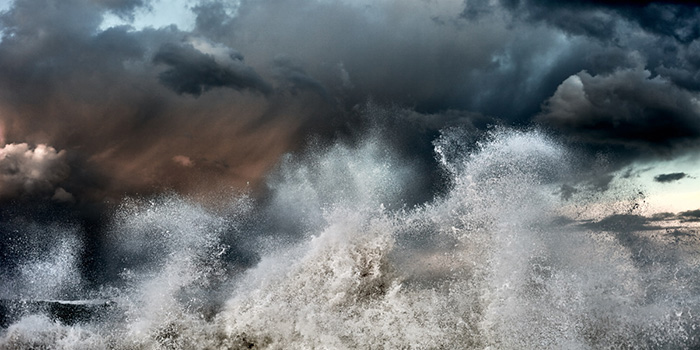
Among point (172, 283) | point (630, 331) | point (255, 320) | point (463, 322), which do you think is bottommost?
point (630, 331)

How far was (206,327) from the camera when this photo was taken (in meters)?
29.7

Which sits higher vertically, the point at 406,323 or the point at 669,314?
the point at 406,323

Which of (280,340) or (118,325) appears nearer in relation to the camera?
(280,340)

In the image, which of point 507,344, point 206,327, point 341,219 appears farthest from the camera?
point 341,219

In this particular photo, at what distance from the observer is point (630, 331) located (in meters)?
30.0

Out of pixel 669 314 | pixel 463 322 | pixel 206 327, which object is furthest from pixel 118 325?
pixel 669 314

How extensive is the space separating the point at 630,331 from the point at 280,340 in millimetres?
21052

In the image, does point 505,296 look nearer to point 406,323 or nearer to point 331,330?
point 406,323

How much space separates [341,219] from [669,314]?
70.0 ft

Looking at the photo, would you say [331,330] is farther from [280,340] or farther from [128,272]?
[128,272]

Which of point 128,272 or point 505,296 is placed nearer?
point 505,296

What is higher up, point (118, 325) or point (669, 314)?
point (118, 325)

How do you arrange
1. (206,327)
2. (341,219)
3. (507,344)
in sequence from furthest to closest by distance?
(341,219), (206,327), (507,344)

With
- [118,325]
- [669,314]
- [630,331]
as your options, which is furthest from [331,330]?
[669,314]
